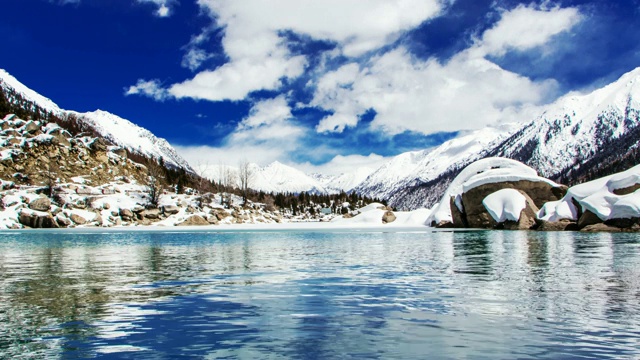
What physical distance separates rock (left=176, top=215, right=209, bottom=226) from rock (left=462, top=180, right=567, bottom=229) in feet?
193

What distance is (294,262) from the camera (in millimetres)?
21000

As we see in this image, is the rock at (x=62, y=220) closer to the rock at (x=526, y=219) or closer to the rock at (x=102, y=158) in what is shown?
the rock at (x=102, y=158)

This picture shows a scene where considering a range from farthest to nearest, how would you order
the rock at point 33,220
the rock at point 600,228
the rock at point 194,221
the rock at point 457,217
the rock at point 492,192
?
the rock at point 194,221, the rock at point 33,220, the rock at point 457,217, the rock at point 492,192, the rock at point 600,228

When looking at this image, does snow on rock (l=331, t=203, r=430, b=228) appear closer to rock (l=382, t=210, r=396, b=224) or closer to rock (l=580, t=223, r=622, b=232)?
rock (l=382, t=210, r=396, b=224)

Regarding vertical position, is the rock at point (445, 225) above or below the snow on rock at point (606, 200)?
below

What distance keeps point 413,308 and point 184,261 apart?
14.9 meters

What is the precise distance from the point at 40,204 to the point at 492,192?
273ft

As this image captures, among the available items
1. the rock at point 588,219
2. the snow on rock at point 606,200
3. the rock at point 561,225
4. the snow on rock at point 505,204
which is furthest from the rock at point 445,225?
the rock at point 588,219

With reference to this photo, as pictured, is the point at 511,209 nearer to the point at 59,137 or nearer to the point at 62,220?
the point at 62,220

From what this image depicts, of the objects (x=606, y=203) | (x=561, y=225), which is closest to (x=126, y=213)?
(x=561, y=225)

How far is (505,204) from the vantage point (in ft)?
188

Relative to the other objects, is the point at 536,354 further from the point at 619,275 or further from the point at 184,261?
the point at 184,261

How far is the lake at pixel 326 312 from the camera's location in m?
6.79

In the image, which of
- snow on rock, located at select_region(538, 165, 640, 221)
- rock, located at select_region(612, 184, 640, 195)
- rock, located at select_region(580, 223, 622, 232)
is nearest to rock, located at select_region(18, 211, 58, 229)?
snow on rock, located at select_region(538, 165, 640, 221)
